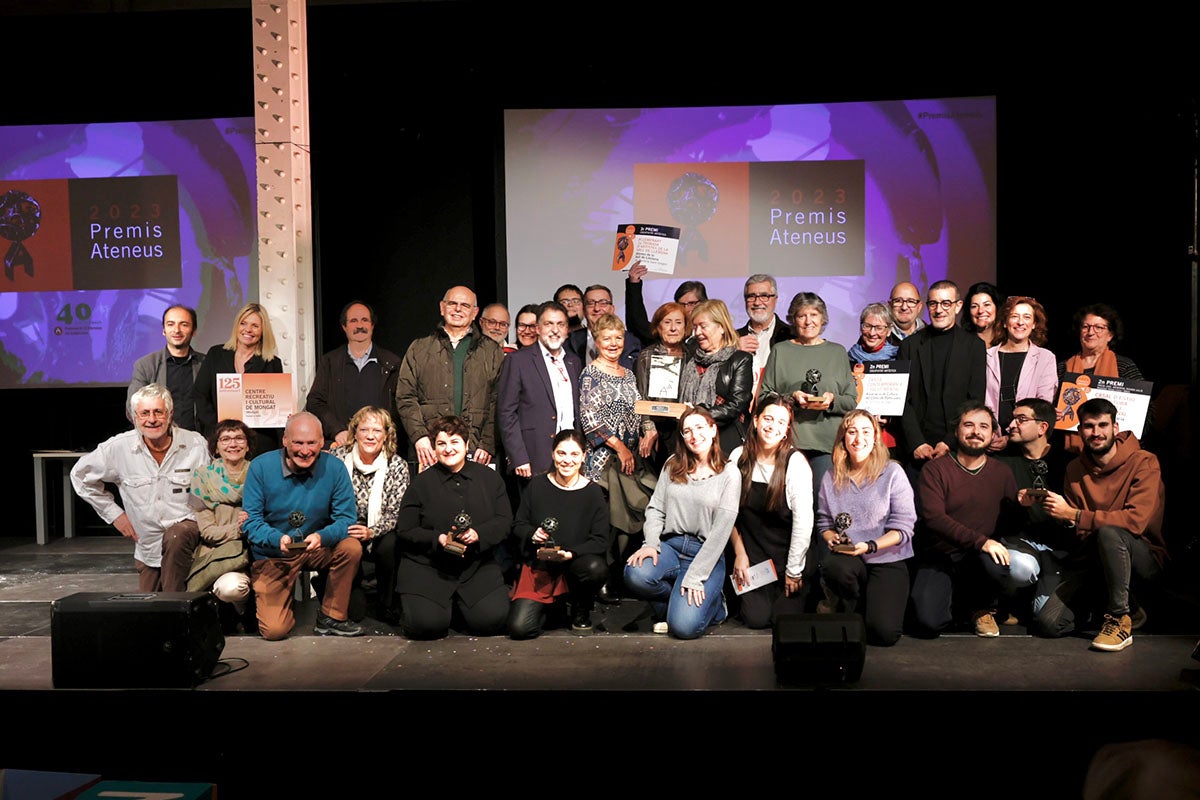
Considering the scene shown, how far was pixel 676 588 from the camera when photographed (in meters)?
5.05

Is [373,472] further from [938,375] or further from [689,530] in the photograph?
[938,375]

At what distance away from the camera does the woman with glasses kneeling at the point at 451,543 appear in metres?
5.02

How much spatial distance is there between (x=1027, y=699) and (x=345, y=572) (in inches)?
124

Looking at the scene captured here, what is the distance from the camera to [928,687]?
13.0 feet

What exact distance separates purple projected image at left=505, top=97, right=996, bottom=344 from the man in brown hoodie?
2521 mm

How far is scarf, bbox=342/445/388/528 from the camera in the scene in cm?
534

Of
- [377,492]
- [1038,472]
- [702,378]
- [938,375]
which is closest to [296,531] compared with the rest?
[377,492]

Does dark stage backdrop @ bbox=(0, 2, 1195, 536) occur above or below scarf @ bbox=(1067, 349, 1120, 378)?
above

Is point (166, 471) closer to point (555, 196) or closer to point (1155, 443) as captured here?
point (555, 196)

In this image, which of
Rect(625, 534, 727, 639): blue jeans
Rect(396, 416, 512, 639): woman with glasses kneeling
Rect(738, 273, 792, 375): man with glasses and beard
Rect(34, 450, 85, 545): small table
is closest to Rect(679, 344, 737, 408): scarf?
Rect(738, 273, 792, 375): man with glasses and beard

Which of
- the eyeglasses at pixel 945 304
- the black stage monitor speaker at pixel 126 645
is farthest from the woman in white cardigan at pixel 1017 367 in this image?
the black stage monitor speaker at pixel 126 645

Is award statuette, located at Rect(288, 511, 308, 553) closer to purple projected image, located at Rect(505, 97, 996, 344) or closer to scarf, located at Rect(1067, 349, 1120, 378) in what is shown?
purple projected image, located at Rect(505, 97, 996, 344)

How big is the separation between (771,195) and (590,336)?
206 cm

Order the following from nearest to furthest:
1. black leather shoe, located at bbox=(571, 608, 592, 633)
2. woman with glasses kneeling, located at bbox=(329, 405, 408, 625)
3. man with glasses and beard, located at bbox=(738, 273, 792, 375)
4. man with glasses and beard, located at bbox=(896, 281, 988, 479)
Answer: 1. black leather shoe, located at bbox=(571, 608, 592, 633)
2. woman with glasses kneeling, located at bbox=(329, 405, 408, 625)
3. man with glasses and beard, located at bbox=(896, 281, 988, 479)
4. man with glasses and beard, located at bbox=(738, 273, 792, 375)
